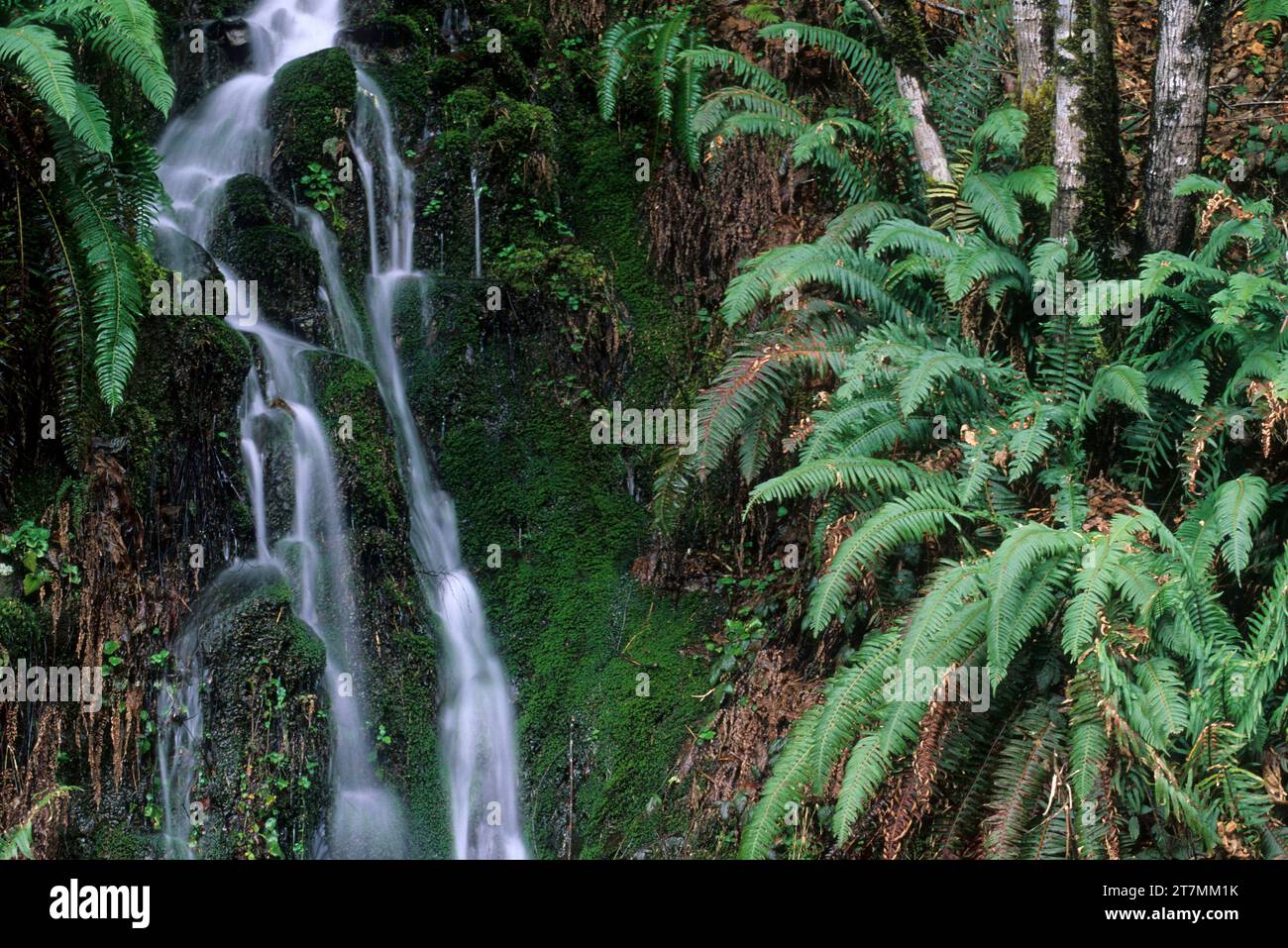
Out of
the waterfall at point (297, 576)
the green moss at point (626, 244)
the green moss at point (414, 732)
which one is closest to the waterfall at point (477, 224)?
the green moss at point (626, 244)

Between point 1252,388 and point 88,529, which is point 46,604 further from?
point 1252,388

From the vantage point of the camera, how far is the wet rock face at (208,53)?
28.7ft

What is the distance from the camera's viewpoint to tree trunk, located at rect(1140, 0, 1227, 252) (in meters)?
5.77

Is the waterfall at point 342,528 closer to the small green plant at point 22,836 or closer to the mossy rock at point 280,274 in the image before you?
the mossy rock at point 280,274

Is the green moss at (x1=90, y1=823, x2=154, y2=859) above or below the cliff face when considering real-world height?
below

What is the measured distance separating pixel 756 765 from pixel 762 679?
0.52 meters

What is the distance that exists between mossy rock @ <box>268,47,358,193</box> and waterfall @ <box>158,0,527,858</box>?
5.4 inches

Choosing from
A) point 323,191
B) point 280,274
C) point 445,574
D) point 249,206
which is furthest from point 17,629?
point 323,191

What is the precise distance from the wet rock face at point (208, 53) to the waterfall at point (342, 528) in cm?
25

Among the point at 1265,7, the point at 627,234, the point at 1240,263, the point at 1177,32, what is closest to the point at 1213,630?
the point at 1240,263

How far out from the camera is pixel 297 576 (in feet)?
20.9

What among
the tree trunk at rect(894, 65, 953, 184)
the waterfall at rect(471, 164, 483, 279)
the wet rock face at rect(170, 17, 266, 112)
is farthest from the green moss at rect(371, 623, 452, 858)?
the wet rock face at rect(170, 17, 266, 112)

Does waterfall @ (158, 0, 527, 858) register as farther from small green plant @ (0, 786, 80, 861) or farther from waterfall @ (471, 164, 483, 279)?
small green plant @ (0, 786, 80, 861)

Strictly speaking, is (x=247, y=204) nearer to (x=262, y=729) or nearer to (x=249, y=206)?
(x=249, y=206)
